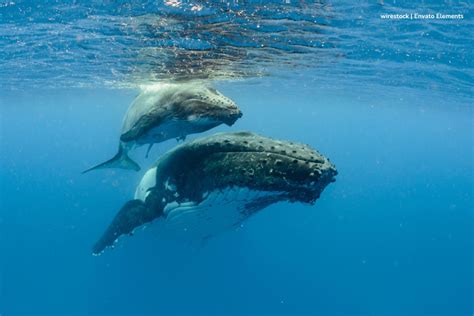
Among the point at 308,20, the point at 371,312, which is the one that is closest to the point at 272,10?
the point at 308,20

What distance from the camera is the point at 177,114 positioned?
26.7 ft

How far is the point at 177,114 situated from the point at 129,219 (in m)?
2.78

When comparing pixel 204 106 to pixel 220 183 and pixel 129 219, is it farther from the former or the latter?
pixel 129 219

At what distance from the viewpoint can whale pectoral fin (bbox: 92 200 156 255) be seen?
8.77 meters

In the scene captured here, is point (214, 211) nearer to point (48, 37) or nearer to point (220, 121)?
point (220, 121)

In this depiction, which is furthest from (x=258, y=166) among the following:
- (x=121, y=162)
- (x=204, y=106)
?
(x=121, y=162)

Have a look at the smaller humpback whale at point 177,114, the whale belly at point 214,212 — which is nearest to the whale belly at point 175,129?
the smaller humpback whale at point 177,114

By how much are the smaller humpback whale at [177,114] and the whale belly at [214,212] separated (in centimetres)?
174

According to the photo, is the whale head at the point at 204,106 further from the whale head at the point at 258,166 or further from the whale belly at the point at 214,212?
the whale belly at the point at 214,212

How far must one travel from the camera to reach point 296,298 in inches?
1155

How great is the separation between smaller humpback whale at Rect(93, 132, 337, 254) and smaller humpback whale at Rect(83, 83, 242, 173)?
2.52ft

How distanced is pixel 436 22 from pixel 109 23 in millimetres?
11492

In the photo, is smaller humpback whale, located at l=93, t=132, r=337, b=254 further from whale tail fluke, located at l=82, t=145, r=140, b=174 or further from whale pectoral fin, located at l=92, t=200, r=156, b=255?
whale tail fluke, located at l=82, t=145, r=140, b=174

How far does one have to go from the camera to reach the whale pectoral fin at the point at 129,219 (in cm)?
877
